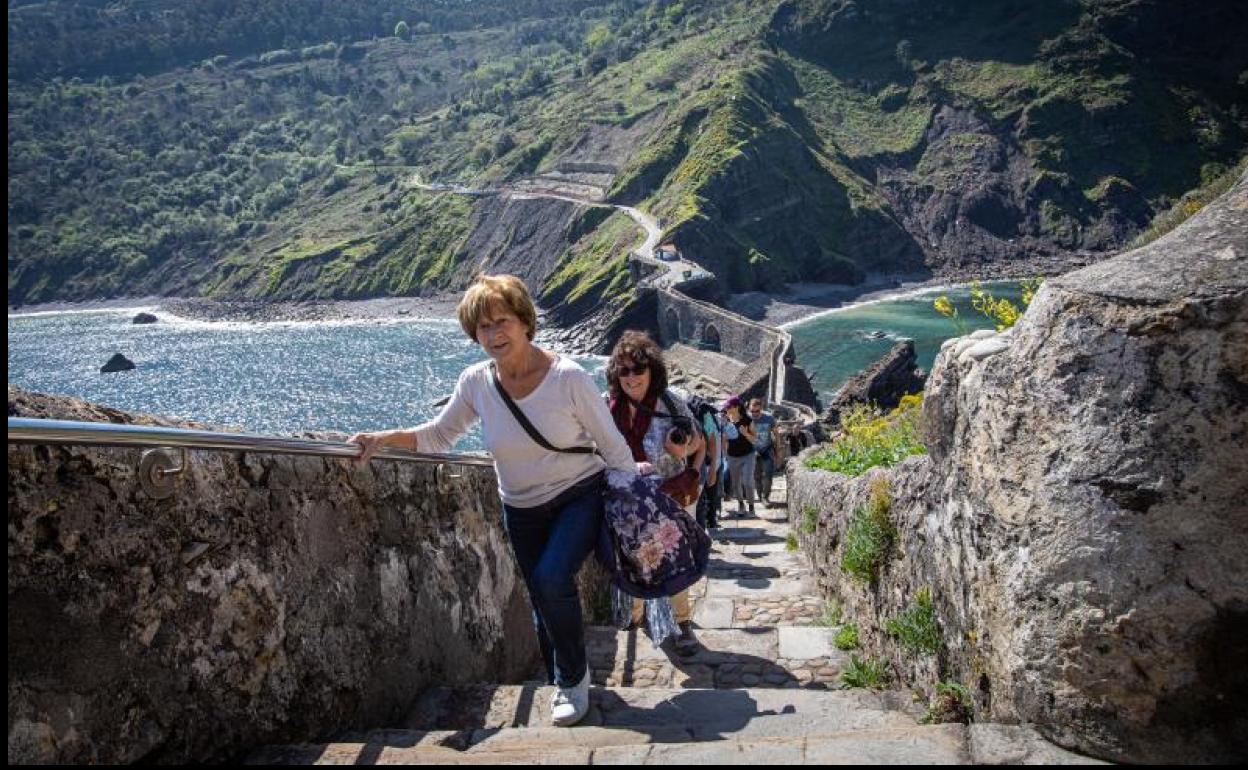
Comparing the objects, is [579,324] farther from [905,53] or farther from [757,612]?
[905,53]

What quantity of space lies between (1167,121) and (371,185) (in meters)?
117

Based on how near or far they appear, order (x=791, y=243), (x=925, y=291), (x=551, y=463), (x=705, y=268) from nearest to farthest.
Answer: (x=551, y=463) < (x=705, y=268) < (x=925, y=291) < (x=791, y=243)

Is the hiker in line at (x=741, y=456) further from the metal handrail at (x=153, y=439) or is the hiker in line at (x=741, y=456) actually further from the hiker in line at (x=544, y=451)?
the metal handrail at (x=153, y=439)

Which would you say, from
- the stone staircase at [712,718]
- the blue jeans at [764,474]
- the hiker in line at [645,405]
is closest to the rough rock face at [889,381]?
the blue jeans at [764,474]

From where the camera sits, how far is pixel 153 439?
2.99m

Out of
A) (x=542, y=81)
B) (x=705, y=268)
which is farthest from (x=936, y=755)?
(x=542, y=81)

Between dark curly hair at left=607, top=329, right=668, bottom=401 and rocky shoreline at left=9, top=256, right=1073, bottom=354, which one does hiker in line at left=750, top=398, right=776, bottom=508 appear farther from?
rocky shoreline at left=9, top=256, right=1073, bottom=354

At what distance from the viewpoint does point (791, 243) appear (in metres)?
→ 95.8

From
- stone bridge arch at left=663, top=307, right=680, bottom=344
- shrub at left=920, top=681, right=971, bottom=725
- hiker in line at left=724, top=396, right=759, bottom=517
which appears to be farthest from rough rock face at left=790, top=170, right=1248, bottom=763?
stone bridge arch at left=663, top=307, right=680, bottom=344

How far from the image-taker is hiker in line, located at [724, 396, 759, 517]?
12.4m

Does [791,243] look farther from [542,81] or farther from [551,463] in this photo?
[542,81]

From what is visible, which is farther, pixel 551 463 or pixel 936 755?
pixel 551 463

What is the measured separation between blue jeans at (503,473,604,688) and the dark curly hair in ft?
3.65

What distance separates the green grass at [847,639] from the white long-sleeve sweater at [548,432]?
89.8 inches
